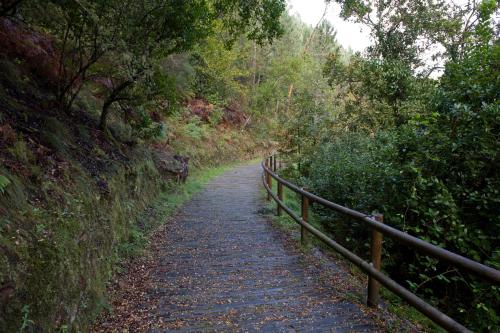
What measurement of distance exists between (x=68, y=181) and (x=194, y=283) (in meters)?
2.17

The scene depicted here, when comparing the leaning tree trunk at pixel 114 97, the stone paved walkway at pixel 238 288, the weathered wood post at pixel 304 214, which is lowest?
the stone paved walkway at pixel 238 288

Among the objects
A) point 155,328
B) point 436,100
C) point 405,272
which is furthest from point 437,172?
point 155,328

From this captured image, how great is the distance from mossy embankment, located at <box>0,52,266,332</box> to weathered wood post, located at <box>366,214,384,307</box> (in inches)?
121

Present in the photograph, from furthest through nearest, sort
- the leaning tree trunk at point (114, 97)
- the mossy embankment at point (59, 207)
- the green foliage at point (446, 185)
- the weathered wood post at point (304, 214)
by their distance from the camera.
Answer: the leaning tree trunk at point (114, 97) < the weathered wood post at point (304, 214) < the green foliage at point (446, 185) < the mossy embankment at point (59, 207)

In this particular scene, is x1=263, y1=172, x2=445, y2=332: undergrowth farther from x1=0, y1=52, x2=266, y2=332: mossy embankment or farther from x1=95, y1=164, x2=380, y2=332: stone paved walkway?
x1=0, y1=52, x2=266, y2=332: mossy embankment

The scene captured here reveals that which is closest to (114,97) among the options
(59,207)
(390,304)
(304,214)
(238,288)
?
(59,207)

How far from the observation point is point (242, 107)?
104 ft

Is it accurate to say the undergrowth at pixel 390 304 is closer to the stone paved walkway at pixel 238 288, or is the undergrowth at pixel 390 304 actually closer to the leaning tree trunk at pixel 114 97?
the stone paved walkway at pixel 238 288

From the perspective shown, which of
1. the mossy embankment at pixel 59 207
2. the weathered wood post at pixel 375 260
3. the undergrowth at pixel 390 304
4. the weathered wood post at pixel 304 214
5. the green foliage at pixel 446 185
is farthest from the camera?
the weathered wood post at pixel 304 214

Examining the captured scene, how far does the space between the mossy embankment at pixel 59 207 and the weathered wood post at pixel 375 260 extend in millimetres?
3068

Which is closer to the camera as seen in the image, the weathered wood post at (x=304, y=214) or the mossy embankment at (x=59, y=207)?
the mossy embankment at (x=59, y=207)

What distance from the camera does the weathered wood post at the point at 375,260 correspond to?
149 inches

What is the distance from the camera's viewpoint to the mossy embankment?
2.77 metres

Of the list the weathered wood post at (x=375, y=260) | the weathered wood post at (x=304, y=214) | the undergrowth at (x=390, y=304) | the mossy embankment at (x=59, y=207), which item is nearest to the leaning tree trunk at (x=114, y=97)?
the mossy embankment at (x=59, y=207)
